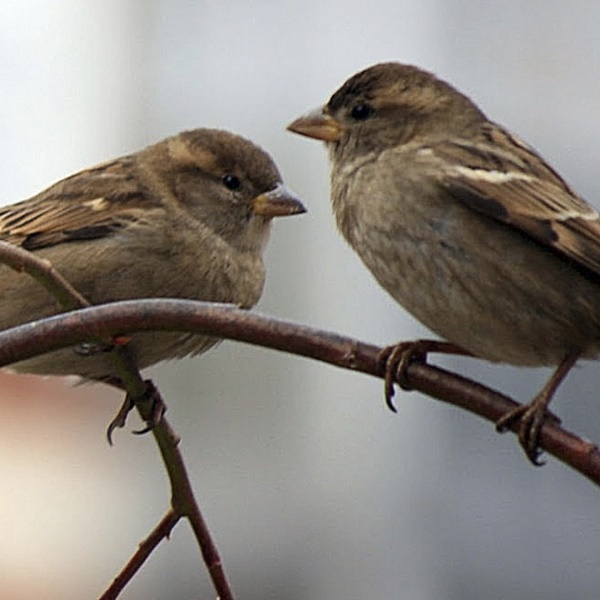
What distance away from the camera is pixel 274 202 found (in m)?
3.23

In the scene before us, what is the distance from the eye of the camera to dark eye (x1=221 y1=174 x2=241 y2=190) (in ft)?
10.8

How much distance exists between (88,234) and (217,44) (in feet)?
13.0

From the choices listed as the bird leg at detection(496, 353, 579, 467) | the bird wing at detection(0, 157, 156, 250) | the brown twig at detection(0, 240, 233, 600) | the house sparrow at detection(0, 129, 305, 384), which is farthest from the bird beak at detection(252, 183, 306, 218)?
the brown twig at detection(0, 240, 233, 600)

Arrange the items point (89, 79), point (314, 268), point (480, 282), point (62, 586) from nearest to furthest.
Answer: point (480, 282) → point (62, 586) → point (314, 268) → point (89, 79)

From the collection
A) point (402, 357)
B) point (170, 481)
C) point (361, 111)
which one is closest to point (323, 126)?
point (361, 111)

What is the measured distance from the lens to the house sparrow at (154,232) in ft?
9.72

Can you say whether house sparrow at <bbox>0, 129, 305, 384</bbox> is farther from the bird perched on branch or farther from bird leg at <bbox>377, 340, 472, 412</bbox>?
bird leg at <bbox>377, 340, 472, 412</bbox>

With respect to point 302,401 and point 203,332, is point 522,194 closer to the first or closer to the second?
point 203,332

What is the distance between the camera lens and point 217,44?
6.98m

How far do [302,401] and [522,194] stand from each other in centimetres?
415

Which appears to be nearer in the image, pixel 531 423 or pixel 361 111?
pixel 531 423

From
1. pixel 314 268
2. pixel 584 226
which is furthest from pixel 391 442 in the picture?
pixel 584 226

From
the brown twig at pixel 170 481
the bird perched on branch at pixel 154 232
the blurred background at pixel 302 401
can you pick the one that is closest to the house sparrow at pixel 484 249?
the bird perched on branch at pixel 154 232

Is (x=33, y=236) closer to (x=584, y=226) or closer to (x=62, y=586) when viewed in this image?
(x=584, y=226)
